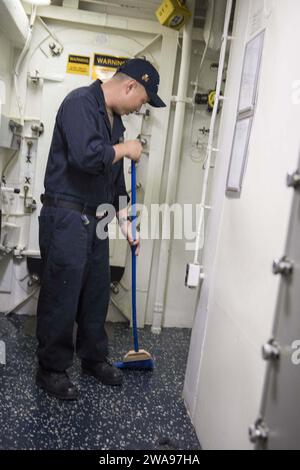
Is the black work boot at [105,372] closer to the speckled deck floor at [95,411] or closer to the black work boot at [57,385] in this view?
the speckled deck floor at [95,411]

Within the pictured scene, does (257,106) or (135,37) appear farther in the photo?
(135,37)

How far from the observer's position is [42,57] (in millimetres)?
2795

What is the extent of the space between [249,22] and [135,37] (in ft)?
4.47

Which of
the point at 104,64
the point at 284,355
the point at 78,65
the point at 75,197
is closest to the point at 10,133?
the point at 78,65

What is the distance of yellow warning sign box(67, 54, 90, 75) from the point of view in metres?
2.81

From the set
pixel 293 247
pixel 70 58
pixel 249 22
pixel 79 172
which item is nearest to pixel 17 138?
pixel 70 58

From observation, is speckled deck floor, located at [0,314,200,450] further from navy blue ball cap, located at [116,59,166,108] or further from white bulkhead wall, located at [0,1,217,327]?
navy blue ball cap, located at [116,59,166,108]

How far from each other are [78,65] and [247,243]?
205 cm

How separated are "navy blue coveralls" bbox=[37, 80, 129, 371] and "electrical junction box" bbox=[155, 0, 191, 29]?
36.8 inches

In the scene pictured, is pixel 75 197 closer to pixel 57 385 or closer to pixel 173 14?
pixel 57 385

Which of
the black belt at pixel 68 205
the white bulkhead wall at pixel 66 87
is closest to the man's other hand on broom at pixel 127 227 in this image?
the black belt at pixel 68 205

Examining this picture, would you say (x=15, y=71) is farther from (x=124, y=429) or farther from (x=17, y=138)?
(x=124, y=429)

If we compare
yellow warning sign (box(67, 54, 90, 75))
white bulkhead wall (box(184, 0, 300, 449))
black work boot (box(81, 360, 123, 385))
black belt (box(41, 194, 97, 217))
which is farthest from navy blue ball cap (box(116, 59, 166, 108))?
black work boot (box(81, 360, 123, 385))

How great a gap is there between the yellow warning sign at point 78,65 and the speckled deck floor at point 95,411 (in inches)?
76.4
